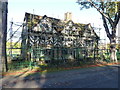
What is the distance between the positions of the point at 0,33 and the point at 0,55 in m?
2.16

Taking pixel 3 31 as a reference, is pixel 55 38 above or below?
above

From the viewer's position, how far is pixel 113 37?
18.7 meters

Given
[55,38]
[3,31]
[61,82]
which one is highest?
[55,38]

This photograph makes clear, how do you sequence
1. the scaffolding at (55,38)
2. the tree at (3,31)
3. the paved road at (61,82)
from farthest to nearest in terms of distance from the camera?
the scaffolding at (55,38)
the tree at (3,31)
the paved road at (61,82)

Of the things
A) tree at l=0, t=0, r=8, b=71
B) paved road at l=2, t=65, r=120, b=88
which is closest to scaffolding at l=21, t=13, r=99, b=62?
tree at l=0, t=0, r=8, b=71

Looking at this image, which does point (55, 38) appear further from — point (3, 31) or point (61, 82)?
point (61, 82)

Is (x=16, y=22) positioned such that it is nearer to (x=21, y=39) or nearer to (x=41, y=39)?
(x=21, y=39)

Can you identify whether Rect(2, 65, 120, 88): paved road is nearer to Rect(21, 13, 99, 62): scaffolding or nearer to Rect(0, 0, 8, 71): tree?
Rect(0, 0, 8, 71): tree

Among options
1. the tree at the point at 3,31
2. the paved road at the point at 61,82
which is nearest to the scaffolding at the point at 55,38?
the tree at the point at 3,31

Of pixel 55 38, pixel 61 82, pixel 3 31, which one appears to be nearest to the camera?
pixel 61 82

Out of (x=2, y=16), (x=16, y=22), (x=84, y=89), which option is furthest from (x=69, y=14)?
(x=84, y=89)

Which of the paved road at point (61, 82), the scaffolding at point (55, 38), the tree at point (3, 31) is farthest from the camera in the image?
the scaffolding at point (55, 38)

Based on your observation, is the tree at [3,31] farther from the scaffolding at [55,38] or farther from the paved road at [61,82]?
the scaffolding at [55,38]

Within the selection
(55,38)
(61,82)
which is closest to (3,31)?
(61,82)
